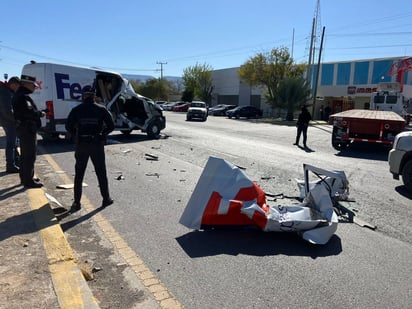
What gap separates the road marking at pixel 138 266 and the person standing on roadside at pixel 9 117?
2779mm

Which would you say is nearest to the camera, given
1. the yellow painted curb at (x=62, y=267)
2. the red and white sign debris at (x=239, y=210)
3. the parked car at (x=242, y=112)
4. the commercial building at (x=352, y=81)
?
the yellow painted curb at (x=62, y=267)

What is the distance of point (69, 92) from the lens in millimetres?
12734

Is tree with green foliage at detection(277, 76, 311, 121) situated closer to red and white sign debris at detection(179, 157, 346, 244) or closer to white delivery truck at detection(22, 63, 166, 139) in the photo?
white delivery truck at detection(22, 63, 166, 139)

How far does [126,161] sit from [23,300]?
7.42 m

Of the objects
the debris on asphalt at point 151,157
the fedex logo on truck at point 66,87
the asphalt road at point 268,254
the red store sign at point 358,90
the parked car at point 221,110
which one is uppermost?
the red store sign at point 358,90

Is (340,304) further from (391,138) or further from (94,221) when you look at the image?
(391,138)

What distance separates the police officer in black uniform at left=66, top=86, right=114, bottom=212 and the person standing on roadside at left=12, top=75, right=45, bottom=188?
1.07 meters

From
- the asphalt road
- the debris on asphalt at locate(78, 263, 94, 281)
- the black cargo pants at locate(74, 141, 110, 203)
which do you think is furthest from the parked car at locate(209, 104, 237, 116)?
the debris on asphalt at locate(78, 263, 94, 281)

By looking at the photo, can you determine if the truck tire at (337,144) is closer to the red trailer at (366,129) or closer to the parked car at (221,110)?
the red trailer at (366,129)

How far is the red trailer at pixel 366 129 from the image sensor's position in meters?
13.2

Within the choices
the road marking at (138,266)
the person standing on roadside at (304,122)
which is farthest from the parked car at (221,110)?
the road marking at (138,266)

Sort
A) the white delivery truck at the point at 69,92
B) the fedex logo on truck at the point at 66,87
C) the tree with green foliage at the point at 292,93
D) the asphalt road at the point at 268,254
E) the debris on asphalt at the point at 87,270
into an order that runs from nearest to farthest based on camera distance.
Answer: the asphalt road at the point at 268,254 < the debris on asphalt at the point at 87,270 < the white delivery truck at the point at 69,92 < the fedex logo on truck at the point at 66,87 < the tree with green foliage at the point at 292,93

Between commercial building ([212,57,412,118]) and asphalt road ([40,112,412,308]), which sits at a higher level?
commercial building ([212,57,412,118])

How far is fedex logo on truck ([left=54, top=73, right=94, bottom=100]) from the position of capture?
40.9 feet
